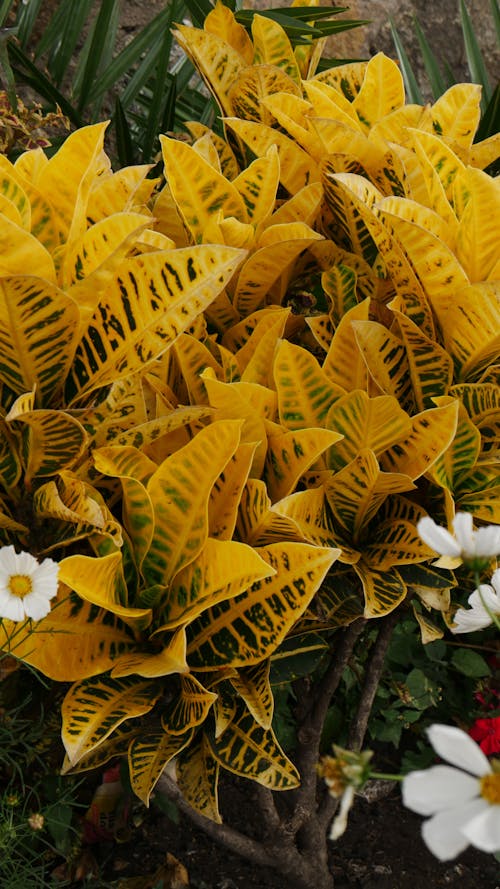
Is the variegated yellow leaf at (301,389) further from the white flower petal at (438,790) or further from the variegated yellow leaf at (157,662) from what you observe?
the white flower petal at (438,790)

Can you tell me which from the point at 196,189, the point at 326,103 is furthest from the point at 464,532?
the point at 326,103

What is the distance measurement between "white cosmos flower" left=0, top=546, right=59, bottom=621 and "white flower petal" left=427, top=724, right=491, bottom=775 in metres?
0.38

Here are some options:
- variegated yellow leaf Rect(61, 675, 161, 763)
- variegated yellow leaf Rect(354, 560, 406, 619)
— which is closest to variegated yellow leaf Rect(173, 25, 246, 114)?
variegated yellow leaf Rect(354, 560, 406, 619)

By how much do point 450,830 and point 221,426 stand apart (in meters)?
0.47

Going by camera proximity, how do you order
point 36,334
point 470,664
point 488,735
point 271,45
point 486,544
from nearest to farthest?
point 486,544, point 36,334, point 271,45, point 488,735, point 470,664

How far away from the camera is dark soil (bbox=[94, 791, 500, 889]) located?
139cm

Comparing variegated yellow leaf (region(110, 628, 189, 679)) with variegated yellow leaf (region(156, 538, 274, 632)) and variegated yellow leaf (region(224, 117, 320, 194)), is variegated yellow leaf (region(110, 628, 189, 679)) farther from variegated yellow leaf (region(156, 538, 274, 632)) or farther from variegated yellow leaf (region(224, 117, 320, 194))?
variegated yellow leaf (region(224, 117, 320, 194))

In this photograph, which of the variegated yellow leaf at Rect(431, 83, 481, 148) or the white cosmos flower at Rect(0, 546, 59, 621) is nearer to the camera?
the white cosmos flower at Rect(0, 546, 59, 621)

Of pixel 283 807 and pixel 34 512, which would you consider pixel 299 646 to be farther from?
pixel 283 807

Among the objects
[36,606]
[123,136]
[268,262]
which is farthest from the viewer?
[123,136]

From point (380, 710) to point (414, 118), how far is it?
1.06 m

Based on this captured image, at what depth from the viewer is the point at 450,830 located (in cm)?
54

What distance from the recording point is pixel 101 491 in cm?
108

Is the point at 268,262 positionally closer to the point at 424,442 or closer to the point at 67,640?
the point at 424,442
